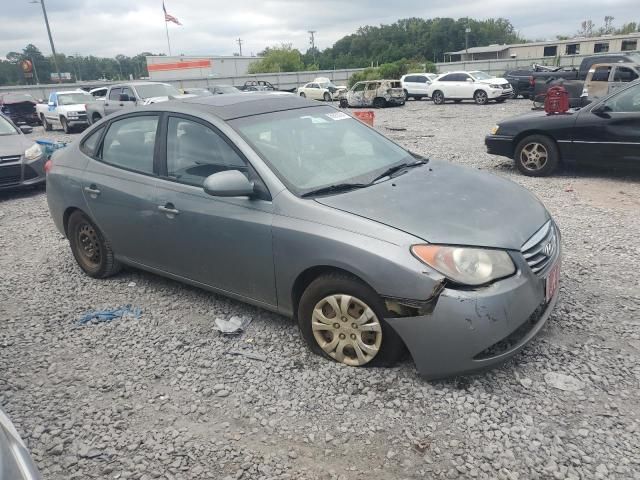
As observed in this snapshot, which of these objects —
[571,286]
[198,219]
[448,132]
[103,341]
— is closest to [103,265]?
[103,341]

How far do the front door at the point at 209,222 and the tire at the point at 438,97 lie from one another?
23811 mm

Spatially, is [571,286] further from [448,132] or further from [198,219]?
[448,132]

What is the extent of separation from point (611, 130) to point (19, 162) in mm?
9551

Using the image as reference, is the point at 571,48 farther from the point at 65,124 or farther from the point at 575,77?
the point at 65,124

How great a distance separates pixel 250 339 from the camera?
12.2ft

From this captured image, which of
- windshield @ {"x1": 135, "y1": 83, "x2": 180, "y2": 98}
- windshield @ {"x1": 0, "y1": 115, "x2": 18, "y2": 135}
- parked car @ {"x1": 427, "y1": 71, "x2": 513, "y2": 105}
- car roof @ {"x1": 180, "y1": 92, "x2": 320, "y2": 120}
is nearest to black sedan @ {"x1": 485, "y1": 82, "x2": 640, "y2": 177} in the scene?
car roof @ {"x1": 180, "y1": 92, "x2": 320, "y2": 120}

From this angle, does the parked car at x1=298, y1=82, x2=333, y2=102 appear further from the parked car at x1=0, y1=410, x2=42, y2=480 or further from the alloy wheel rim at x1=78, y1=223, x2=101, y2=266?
the parked car at x1=0, y1=410, x2=42, y2=480

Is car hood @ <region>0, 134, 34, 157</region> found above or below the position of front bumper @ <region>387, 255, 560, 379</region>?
above

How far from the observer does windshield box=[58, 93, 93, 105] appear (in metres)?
20.4

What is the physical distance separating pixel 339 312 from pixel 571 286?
A: 7.43 ft

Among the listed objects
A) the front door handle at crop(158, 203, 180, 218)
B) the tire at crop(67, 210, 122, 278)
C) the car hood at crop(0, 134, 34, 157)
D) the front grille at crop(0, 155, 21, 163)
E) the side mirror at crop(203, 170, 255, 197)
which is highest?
the side mirror at crop(203, 170, 255, 197)

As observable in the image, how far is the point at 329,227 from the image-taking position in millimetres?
3045

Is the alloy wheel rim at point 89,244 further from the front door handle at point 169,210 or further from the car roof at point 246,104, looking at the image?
the car roof at point 246,104

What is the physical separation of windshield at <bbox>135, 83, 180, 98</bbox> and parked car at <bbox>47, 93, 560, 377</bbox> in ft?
43.9
